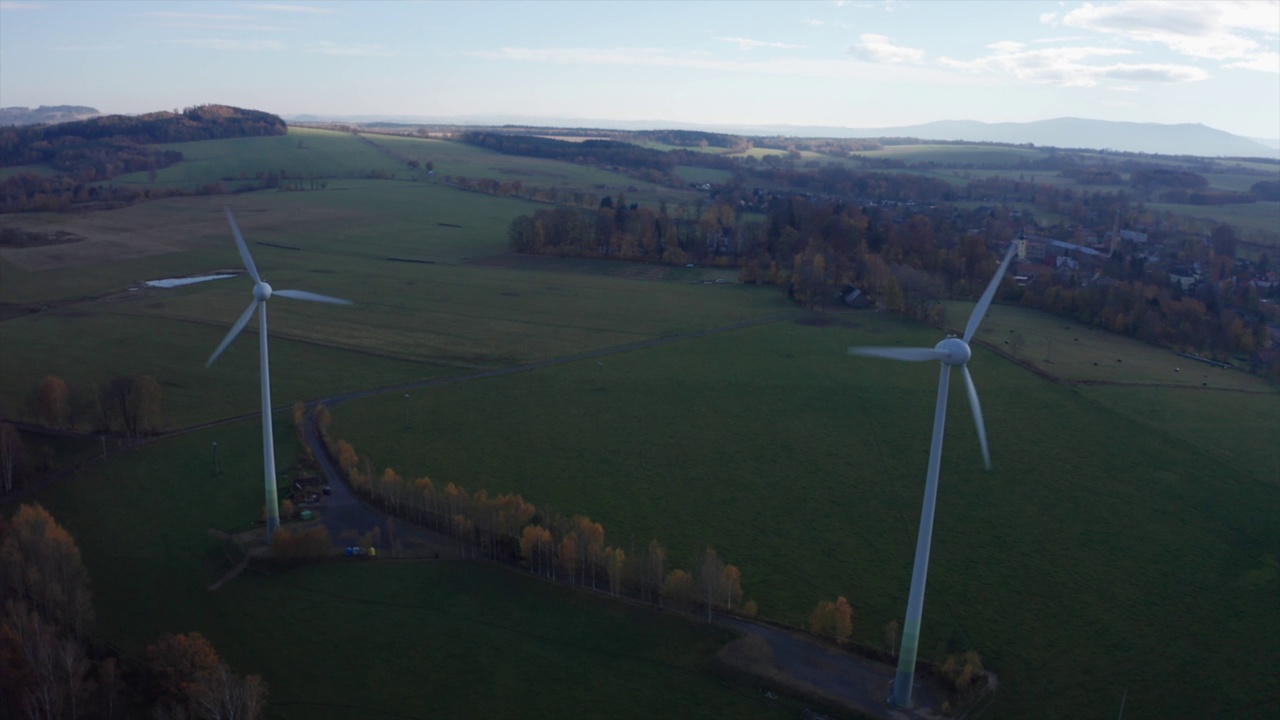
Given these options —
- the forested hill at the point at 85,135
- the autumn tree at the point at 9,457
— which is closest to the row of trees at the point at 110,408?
the autumn tree at the point at 9,457

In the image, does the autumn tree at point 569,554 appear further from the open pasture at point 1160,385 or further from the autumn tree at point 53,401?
the open pasture at point 1160,385

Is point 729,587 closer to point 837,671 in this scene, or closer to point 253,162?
point 837,671

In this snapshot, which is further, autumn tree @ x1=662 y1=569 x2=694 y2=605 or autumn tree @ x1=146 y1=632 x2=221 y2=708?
autumn tree @ x1=662 y1=569 x2=694 y2=605

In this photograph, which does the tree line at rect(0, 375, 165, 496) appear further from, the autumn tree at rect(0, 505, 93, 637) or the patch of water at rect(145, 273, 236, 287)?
the patch of water at rect(145, 273, 236, 287)

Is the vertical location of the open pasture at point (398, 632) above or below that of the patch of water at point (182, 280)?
below

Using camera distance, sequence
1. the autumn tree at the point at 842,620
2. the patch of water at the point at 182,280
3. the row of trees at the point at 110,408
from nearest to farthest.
→ the autumn tree at the point at 842,620
the row of trees at the point at 110,408
the patch of water at the point at 182,280

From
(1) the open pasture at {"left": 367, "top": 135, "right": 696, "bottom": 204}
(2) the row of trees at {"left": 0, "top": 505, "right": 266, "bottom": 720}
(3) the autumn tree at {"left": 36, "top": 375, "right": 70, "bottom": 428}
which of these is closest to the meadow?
(2) the row of trees at {"left": 0, "top": 505, "right": 266, "bottom": 720}
